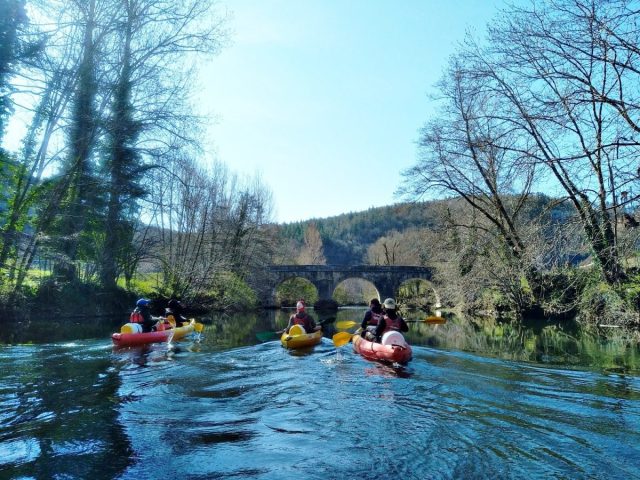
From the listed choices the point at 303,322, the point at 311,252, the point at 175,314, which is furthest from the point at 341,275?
the point at 303,322

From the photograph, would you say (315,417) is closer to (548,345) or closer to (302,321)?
(302,321)

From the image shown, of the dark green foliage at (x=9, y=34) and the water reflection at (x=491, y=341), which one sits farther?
the dark green foliage at (x=9, y=34)

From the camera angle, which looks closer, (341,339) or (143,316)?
(341,339)

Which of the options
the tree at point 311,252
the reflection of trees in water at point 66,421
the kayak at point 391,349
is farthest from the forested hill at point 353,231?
the reflection of trees in water at point 66,421

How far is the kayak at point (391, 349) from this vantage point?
402 inches

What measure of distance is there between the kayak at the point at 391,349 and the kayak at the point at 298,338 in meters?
2.31

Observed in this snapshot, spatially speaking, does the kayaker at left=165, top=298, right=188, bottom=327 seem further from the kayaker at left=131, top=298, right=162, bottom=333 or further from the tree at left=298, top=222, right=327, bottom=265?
the tree at left=298, top=222, right=327, bottom=265

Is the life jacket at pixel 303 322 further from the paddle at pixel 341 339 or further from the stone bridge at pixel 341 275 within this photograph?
the stone bridge at pixel 341 275

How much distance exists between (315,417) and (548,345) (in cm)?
1010

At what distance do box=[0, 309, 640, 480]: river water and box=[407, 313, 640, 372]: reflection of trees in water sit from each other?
0.59 feet

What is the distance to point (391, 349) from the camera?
10.3 m

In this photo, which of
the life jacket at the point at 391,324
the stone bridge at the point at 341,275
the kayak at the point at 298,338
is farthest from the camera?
the stone bridge at the point at 341,275

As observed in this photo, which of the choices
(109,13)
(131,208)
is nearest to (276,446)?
(109,13)

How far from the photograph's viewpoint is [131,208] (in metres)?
21.8
